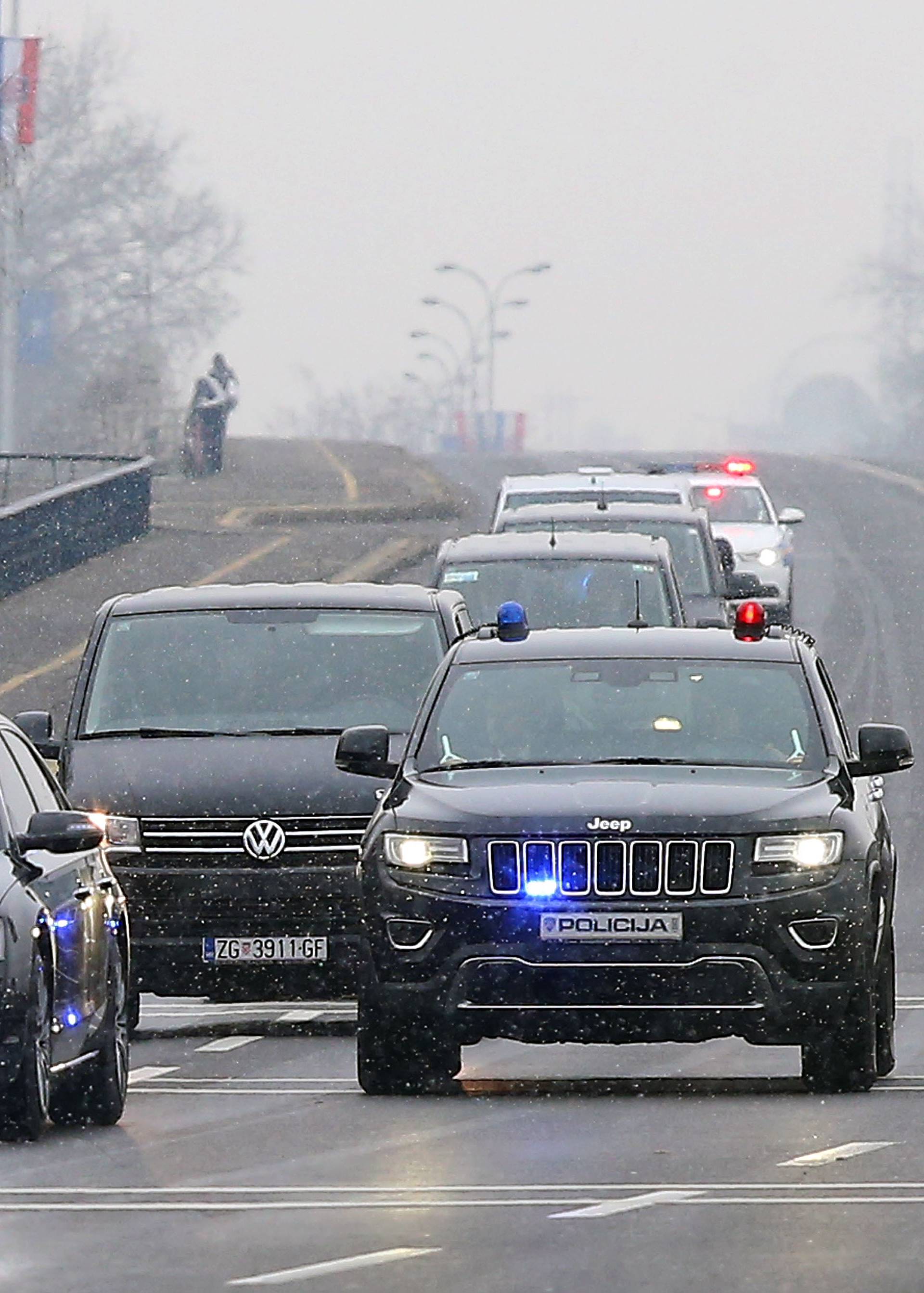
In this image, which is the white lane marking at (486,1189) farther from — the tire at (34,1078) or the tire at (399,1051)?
the tire at (399,1051)

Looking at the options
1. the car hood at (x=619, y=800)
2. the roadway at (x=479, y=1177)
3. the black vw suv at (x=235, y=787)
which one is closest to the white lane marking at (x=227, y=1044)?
the roadway at (x=479, y=1177)

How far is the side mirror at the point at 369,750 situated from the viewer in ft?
41.3

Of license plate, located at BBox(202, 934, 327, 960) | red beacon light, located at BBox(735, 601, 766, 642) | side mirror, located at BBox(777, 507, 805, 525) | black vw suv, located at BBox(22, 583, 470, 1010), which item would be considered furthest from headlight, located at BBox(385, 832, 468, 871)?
side mirror, located at BBox(777, 507, 805, 525)

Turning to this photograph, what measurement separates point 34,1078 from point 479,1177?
1650 millimetres

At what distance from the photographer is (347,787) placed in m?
14.4

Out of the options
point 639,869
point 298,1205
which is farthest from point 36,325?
point 298,1205

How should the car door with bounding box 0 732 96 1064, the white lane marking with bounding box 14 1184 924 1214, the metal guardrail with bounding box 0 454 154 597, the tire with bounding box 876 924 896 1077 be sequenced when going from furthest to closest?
the metal guardrail with bounding box 0 454 154 597 → the tire with bounding box 876 924 896 1077 → the car door with bounding box 0 732 96 1064 → the white lane marking with bounding box 14 1184 924 1214

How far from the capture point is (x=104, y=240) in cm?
10394

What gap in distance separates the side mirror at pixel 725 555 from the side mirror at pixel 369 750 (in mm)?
13141

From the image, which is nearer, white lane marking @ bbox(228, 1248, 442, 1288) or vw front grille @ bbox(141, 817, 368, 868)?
white lane marking @ bbox(228, 1248, 442, 1288)

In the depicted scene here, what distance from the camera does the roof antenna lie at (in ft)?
44.8

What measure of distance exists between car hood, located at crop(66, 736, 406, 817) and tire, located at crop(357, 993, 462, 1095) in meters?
2.47

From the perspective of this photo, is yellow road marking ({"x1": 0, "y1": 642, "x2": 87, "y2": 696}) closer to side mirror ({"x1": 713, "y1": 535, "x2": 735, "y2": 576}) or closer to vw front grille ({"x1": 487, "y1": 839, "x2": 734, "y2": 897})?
side mirror ({"x1": 713, "y1": 535, "x2": 735, "y2": 576})

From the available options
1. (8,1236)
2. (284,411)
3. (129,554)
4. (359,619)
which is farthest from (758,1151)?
(284,411)
